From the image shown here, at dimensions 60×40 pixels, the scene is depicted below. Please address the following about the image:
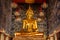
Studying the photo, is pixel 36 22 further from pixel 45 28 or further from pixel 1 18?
pixel 1 18

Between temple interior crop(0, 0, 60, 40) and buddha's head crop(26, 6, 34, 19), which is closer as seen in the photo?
temple interior crop(0, 0, 60, 40)

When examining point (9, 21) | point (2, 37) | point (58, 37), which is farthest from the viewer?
point (9, 21)

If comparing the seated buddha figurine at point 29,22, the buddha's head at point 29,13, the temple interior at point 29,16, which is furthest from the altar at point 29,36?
the buddha's head at point 29,13

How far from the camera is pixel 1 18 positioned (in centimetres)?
944

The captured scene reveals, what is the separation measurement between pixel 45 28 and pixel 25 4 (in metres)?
2.52

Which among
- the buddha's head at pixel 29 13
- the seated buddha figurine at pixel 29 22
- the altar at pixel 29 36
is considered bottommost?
the altar at pixel 29 36

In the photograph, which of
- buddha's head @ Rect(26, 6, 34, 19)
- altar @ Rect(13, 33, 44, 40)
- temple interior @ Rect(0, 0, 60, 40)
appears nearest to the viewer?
altar @ Rect(13, 33, 44, 40)

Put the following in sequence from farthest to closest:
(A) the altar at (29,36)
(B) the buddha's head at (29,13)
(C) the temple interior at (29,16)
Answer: (B) the buddha's head at (29,13) < (C) the temple interior at (29,16) < (A) the altar at (29,36)

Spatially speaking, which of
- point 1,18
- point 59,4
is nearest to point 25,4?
point 1,18

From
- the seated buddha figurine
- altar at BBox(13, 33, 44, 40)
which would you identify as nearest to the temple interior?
the seated buddha figurine

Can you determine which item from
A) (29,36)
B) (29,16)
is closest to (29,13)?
(29,16)

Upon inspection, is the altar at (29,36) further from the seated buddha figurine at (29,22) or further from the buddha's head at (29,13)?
the buddha's head at (29,13)

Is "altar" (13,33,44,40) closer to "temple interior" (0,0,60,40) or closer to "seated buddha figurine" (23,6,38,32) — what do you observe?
"temple interior" (0,0,60,40)

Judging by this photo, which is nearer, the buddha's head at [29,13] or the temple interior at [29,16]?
the temple interior at [29,16]
